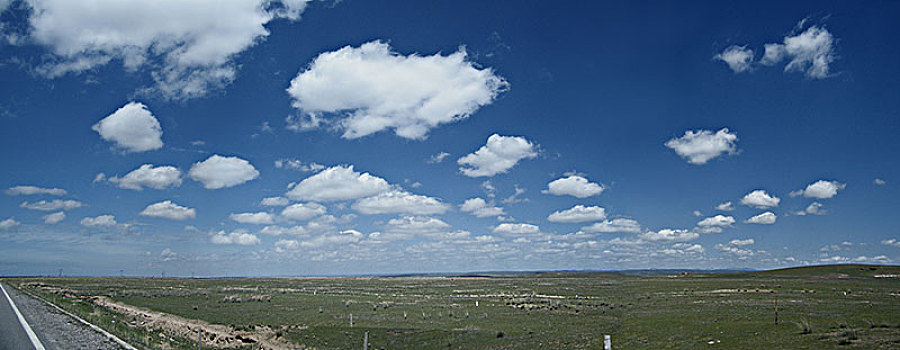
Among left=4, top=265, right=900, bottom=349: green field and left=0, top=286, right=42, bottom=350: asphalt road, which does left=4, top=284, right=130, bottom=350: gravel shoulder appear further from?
left=4, top=265, right=900, bottom=349: green field

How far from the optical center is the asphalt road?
20.4 meters

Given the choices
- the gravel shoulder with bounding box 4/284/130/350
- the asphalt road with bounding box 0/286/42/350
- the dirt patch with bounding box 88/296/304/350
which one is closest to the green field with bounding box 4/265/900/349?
the dirt patch with bounding box 88/296/304/350

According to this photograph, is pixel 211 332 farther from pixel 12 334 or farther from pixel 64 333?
pixel 12 334

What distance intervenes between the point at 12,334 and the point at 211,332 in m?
10.4

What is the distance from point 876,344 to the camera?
64.6 ft

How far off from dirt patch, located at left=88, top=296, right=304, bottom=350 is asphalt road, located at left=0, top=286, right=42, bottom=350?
668 cm

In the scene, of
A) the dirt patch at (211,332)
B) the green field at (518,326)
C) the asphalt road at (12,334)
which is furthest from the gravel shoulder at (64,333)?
the dirt patch at (211,332)

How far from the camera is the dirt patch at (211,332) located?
92.3ft

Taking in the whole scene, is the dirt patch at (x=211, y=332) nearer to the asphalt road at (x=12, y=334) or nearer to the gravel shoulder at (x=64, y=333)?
the gravel shoulder at (x=64, y=333)

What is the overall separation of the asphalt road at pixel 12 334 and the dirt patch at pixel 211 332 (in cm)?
668

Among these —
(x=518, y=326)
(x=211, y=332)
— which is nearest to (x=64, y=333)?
(x=211, y=332)

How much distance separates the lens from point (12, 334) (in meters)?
23.9

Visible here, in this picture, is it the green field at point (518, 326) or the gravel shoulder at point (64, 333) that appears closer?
the gravel shoulder at point (64, 333)

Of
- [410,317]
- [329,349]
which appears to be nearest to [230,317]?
[410,317]
